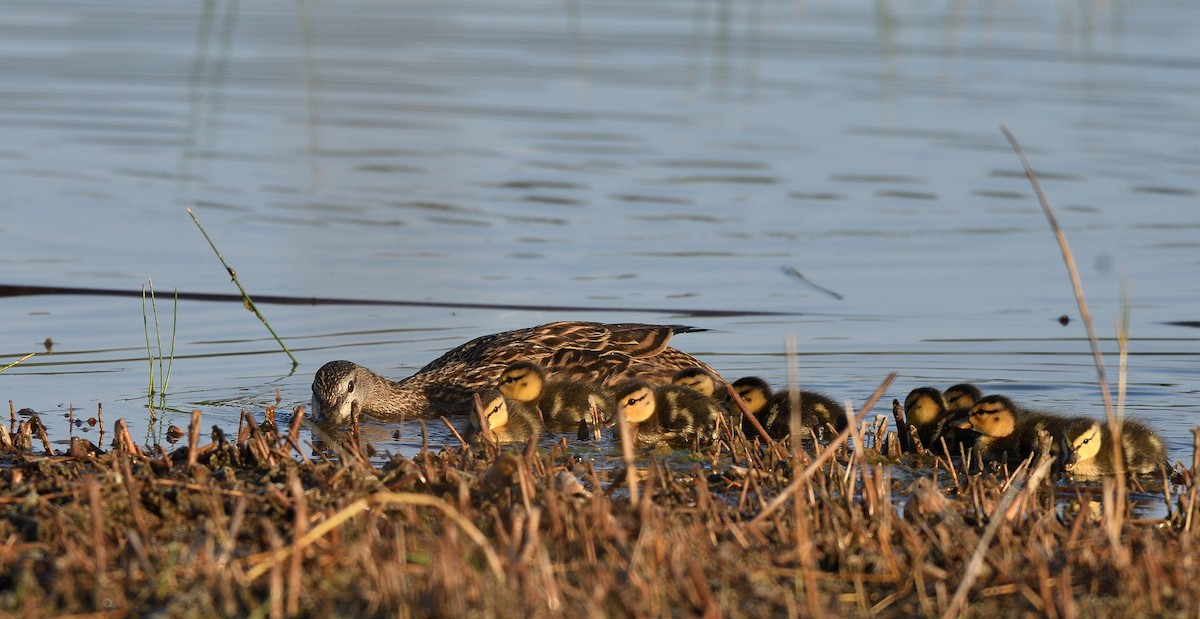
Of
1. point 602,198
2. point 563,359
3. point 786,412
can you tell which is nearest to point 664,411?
point 786,412

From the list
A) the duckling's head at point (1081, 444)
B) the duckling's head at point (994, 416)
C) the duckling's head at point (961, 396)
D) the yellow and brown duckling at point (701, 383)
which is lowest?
the duckling's head at point (1081, 444)

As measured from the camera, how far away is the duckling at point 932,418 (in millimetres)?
6262

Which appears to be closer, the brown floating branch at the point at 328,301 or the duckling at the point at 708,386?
the duckling at the point at 708,386

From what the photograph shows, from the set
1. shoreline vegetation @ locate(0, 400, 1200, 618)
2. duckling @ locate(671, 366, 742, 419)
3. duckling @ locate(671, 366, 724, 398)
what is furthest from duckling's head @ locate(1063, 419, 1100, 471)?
duckling @ locate(671, 366, 724, 398)

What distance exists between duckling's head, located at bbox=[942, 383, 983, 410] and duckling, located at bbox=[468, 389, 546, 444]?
147 centimetres

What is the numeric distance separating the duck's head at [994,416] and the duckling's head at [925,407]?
25cm

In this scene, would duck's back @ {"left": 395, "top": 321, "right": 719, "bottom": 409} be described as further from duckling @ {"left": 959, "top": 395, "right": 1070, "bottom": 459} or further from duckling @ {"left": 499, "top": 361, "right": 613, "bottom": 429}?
duckling @ {"left": 959, "top": 395, "right": 1070, "bottom": 459}

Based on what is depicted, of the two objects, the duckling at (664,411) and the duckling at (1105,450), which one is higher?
the duckling at (664,411)

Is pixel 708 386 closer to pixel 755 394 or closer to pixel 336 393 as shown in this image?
pixel 755 394

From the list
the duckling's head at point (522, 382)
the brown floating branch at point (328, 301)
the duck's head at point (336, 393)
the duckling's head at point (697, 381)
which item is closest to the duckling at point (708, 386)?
the duckling's head at point (697, 381)

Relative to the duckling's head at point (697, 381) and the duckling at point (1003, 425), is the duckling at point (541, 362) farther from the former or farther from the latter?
the duckling at point (1003, 425)

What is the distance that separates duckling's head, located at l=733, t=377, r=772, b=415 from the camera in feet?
22.0

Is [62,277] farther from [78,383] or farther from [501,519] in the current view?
[501,519]

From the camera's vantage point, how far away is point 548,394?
695 centimetres
